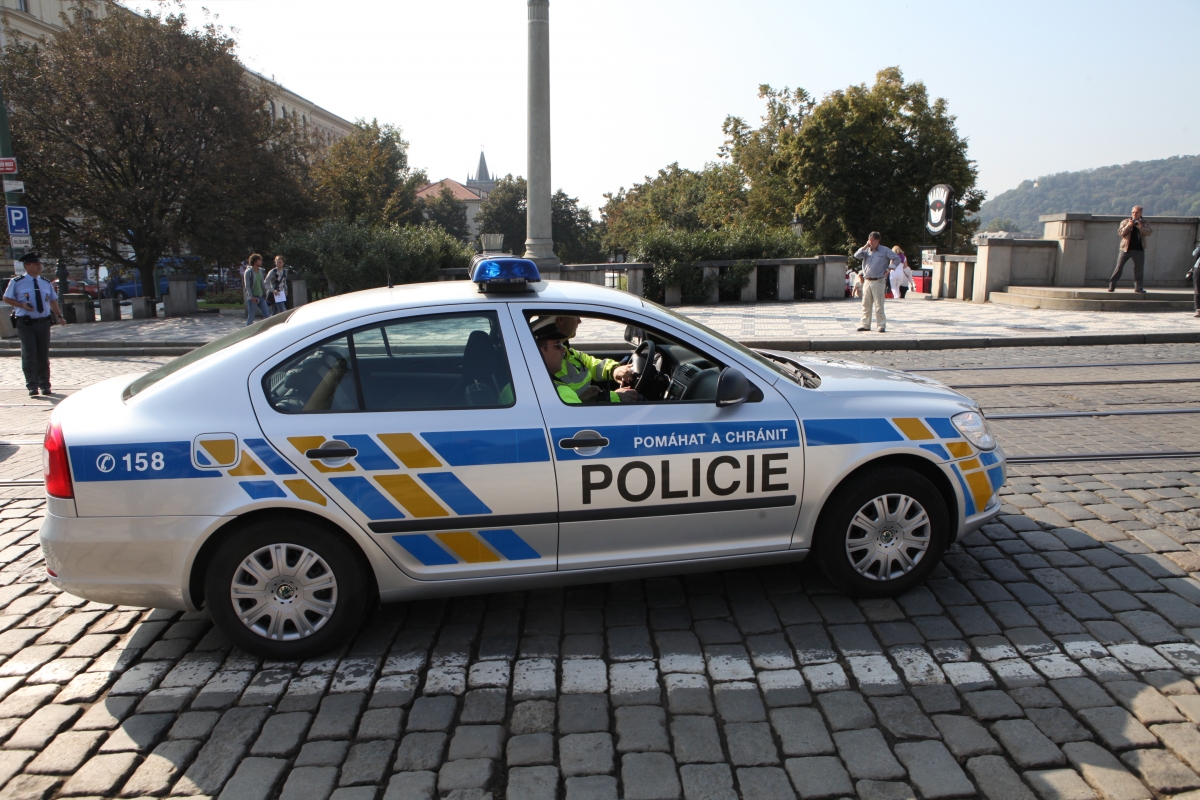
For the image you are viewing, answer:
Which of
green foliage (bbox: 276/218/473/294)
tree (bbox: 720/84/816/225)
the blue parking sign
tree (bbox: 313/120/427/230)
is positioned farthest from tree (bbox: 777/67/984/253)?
the blue parking sign

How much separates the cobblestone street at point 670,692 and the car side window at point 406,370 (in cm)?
111

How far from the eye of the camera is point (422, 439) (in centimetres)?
367

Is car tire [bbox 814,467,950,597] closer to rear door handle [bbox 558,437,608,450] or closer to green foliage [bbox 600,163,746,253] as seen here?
rear door handle [bbox 558,437,608,450]

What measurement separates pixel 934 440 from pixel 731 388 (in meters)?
1.09

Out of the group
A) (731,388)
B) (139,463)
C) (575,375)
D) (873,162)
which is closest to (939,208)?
(873,162)

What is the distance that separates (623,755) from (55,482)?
101 inches

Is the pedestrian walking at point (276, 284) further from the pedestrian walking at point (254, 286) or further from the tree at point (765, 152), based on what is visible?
the tree at point (765, 152)

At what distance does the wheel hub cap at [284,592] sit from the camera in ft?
11.9

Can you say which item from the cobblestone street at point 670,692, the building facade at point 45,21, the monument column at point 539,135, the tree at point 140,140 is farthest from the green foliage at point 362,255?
the cobblestone street at point 670,692

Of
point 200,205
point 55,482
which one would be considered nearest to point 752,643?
point 55,482

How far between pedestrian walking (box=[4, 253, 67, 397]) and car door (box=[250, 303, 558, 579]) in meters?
8.75

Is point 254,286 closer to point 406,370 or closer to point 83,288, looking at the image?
point 406,370

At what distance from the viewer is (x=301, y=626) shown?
369 centimetres

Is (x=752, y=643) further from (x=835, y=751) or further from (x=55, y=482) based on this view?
(x=55, y=482)
